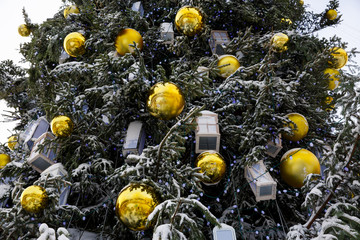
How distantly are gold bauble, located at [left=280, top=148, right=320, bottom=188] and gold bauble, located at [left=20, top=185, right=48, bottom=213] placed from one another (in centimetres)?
220

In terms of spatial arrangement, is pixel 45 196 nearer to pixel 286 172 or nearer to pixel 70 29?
pixel 286 172

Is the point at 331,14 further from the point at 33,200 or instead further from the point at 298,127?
the point at 33,200

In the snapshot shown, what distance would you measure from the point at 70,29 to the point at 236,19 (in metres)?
2.80

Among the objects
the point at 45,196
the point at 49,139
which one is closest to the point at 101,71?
the point at 49,139

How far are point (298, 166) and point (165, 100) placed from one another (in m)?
1.41

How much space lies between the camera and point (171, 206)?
151 centimetres

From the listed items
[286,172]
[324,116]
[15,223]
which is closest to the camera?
[15,223]

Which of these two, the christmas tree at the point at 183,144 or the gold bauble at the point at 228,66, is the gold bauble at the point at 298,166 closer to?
the christmas tree at the point at 183,144

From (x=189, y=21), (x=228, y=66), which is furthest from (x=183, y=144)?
(x=189, y=21)

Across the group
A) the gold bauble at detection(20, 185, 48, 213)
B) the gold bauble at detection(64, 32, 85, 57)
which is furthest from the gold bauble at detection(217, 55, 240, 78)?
the gold bauble at detection(20, 185, 48, 213)

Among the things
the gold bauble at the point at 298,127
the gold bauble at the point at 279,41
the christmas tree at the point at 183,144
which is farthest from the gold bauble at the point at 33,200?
the gold bauble at the point at 279,41

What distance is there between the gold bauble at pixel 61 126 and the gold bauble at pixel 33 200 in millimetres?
640

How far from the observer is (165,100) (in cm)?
216

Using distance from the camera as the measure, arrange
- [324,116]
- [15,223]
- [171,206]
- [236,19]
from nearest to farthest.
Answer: [171,206] < [15,223] < [324,116] < [236,19]
